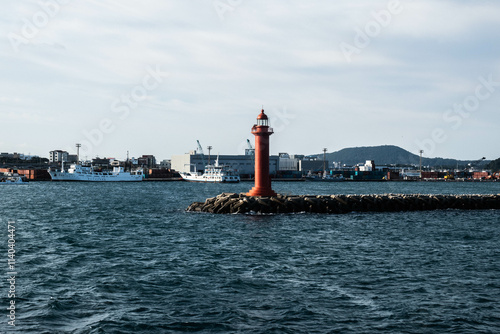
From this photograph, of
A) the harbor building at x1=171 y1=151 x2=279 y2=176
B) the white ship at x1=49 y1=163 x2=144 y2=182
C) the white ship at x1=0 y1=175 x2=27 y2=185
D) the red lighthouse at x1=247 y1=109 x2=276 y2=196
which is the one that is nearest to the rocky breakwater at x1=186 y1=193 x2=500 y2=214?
the red lighthouse at x1=247 y1=109 x2=276 y2=196

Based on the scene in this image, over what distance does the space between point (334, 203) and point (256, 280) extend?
29.8 metres

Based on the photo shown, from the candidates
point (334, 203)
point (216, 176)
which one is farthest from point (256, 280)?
point (216, 176)

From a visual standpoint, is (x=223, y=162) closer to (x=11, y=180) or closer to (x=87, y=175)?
(x=87, y=175)

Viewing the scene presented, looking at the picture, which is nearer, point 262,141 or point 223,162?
point 262,141

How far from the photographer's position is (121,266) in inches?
790

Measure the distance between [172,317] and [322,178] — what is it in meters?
182

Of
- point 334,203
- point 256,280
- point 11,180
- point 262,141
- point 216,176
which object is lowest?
point 256,280

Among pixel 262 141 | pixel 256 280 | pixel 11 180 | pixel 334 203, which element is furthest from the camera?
pixel 11 180

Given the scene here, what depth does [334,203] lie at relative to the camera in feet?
151

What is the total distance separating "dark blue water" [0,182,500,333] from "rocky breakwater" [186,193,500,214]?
9603mm

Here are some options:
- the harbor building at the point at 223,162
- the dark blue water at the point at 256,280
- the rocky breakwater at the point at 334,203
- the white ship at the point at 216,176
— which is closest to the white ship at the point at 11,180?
the white ship at the point at 216,176

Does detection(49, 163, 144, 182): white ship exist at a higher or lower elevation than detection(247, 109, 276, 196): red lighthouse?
lower

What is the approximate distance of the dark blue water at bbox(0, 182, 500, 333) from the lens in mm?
12922

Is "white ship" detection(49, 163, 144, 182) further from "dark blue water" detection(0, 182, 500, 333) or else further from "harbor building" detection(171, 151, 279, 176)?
"dark blue water" detection(0, 182, 500, 333)
